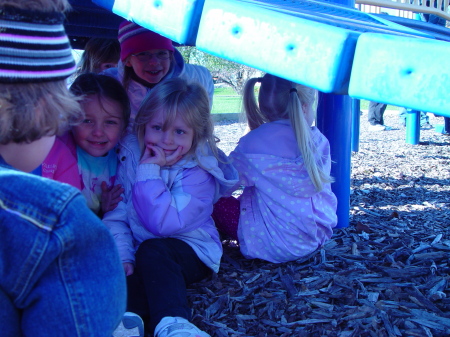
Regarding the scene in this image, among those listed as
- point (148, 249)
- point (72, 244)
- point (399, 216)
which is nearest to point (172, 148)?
point (148, 249)

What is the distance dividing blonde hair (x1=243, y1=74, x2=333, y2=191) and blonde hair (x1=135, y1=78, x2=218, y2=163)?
0.40 m

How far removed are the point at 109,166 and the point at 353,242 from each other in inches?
59.6

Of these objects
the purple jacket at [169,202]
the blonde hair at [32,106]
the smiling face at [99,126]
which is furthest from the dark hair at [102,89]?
the blonde hair at [32,106]

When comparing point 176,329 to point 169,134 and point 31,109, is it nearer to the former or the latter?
point 169,134

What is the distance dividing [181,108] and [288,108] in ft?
1.97

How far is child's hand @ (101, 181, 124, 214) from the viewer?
237cm

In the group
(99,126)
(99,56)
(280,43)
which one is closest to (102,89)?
(99,126)

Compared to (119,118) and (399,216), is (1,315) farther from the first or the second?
(399,216)

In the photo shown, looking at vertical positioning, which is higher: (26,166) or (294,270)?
(26,166)

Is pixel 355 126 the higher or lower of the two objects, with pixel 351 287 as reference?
higher

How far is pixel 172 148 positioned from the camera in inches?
91.1

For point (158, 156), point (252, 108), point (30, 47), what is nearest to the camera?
point (30, 47)

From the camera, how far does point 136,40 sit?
2.89 meters

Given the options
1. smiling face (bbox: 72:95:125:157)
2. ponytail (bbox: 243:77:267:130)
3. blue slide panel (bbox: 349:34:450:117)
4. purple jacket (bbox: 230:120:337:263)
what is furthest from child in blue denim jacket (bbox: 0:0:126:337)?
ponytail (bbox: 243:77:267:130)
